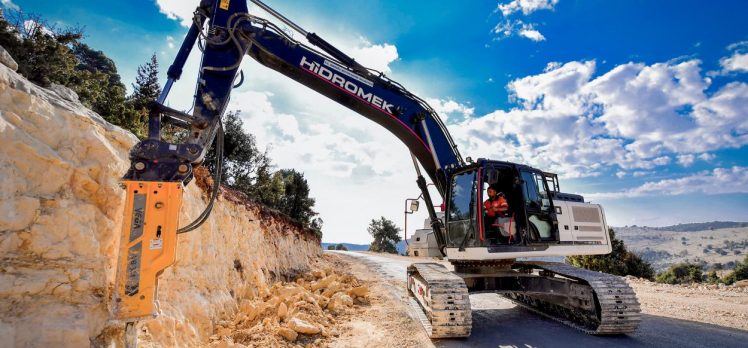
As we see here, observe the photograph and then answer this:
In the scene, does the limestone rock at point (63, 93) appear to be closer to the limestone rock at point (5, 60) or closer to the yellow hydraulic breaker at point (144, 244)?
the limestone rock at point (5, 60)

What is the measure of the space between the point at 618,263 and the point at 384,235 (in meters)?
39.2

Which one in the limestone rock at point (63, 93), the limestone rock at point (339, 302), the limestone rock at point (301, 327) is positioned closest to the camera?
the limestone rock at point (63, 93)

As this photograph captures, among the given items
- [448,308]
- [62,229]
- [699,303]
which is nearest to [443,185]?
[448,308]

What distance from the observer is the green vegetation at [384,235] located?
54.5 meters

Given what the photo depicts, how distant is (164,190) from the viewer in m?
3.83

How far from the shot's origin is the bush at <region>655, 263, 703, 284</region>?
21.4m

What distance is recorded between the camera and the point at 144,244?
11.8ft

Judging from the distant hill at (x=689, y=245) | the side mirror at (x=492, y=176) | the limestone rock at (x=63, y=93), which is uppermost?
the limestone rock at (x=63, y=93)

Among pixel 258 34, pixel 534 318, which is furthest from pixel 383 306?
pixel 258 34

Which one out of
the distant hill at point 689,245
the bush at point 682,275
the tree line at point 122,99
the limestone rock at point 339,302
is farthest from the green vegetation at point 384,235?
the distant hill at point 689,245

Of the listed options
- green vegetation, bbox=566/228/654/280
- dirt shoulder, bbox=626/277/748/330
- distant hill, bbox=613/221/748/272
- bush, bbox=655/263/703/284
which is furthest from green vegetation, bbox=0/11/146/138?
distant hill, bbox=613/221/748/272

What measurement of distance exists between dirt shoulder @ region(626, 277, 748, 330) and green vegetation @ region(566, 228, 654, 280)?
244 inches

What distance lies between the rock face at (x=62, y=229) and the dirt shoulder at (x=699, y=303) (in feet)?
30.9

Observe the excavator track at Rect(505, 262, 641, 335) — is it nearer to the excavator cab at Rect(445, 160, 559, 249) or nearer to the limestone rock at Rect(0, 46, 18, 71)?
the excavator cab at Rect(445, 160, 559, 249)
